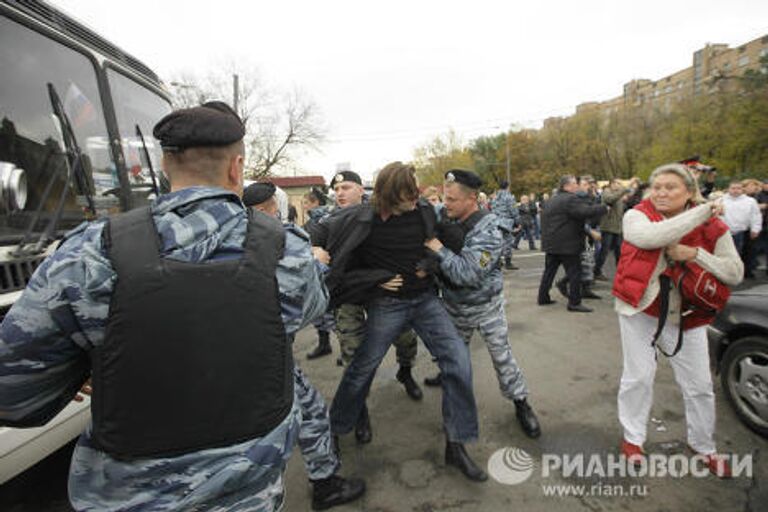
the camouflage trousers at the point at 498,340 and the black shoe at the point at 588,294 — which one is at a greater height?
the camouflage trousers at the point at 498,340

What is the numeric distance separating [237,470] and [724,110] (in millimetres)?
30647

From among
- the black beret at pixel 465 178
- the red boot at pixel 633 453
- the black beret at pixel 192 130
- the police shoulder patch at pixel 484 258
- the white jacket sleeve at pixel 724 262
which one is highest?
the black beret at pixel 192 130

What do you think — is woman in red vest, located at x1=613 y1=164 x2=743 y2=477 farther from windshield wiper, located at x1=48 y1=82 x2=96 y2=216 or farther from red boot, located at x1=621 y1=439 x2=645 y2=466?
windshield wiper, located at x1=48 y1=82 x2=96 y2=216

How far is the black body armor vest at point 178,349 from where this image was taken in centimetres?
97

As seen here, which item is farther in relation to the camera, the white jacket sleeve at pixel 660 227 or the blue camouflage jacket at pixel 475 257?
the blue camouflage jacket at pixel 475 257

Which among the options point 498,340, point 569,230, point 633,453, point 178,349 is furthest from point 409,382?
point 569,230

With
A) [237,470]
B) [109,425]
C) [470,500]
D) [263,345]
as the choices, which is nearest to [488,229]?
[470,500]

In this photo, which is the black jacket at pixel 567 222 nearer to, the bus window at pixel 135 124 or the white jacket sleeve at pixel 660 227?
the white jacket sleeve at pixel 660 227

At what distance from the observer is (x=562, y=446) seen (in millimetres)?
2623

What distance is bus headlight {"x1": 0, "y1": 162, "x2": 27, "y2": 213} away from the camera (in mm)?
1869

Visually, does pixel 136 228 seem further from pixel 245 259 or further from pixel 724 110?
pixel 724 110

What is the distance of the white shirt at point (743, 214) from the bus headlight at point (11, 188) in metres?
9.25

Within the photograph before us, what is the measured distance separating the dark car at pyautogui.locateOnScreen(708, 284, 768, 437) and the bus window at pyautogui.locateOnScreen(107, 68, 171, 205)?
4.43m

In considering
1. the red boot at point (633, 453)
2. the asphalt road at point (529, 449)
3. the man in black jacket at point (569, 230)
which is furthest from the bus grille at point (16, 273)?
the man in black jacket at point (569, 230)
